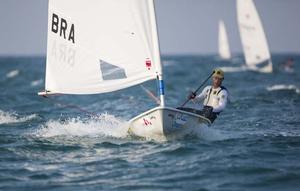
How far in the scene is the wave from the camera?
57.5 ft

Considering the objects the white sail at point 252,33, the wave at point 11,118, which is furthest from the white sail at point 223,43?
the wave at point 11,118

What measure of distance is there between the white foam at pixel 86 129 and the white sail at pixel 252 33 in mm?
31883

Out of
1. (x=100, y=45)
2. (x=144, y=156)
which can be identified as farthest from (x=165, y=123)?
(x=100, y=45)

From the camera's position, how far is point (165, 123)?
12.5 metres

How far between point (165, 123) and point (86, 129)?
3076 millimetres

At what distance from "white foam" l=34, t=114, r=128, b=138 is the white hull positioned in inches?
21.2

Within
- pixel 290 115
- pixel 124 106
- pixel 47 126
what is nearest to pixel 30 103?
pixel 124 106

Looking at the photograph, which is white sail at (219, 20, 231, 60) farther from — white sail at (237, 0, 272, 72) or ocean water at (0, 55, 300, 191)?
ocean water at (0, 55, 300, 191)

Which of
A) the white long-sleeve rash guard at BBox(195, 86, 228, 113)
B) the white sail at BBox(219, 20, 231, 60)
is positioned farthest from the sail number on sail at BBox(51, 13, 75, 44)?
the white sail at BBox(219, 20, 231, 60)

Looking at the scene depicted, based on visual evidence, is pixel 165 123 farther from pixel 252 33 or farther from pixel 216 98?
pixel 252 33

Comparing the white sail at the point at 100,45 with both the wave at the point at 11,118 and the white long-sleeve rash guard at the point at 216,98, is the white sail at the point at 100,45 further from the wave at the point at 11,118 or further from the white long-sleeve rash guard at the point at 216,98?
the wave at the point at 11,118

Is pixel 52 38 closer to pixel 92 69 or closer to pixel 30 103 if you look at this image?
pixel 92 69

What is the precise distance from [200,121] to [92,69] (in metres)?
2.54

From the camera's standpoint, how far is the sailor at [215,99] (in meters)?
13.7
